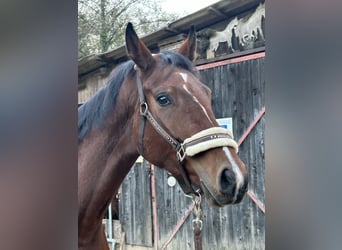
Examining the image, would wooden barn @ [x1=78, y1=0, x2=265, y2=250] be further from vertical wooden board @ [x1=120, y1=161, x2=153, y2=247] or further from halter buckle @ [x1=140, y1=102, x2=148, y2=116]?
halter buckle @ [x1=140, y1=102, x2=148, y2=116]

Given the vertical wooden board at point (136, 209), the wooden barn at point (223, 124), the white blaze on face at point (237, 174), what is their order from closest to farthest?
the white blaze on face at point (237, 174), the wooden barn at point (223, 124), the vertical wooden board at point (136, 209)

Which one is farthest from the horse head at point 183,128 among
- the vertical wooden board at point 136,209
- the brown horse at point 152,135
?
the vertical wooden board at point 136,209

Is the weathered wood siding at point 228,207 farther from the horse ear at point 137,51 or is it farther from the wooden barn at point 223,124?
the horse ear at point 137,51

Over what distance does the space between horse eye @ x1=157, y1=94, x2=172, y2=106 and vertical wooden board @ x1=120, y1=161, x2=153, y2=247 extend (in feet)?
0.76

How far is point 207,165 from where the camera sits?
657 mm

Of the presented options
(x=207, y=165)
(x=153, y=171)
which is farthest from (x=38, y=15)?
(x=153, y=171)

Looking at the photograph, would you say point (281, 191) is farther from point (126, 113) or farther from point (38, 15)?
point (38, 15)

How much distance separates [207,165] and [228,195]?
0.07 metres

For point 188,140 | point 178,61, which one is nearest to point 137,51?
point 178,61

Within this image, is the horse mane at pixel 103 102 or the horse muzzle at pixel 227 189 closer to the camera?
the horse muzzle at pixel 227 189

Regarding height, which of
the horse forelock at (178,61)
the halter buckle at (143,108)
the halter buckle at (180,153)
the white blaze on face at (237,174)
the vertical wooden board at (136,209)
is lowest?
the vertical wooden board at (136,209)

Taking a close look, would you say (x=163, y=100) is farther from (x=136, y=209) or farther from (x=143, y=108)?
(x=136, y=209)

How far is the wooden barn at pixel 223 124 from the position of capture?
2.36 feet

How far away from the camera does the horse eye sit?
0.72 m
